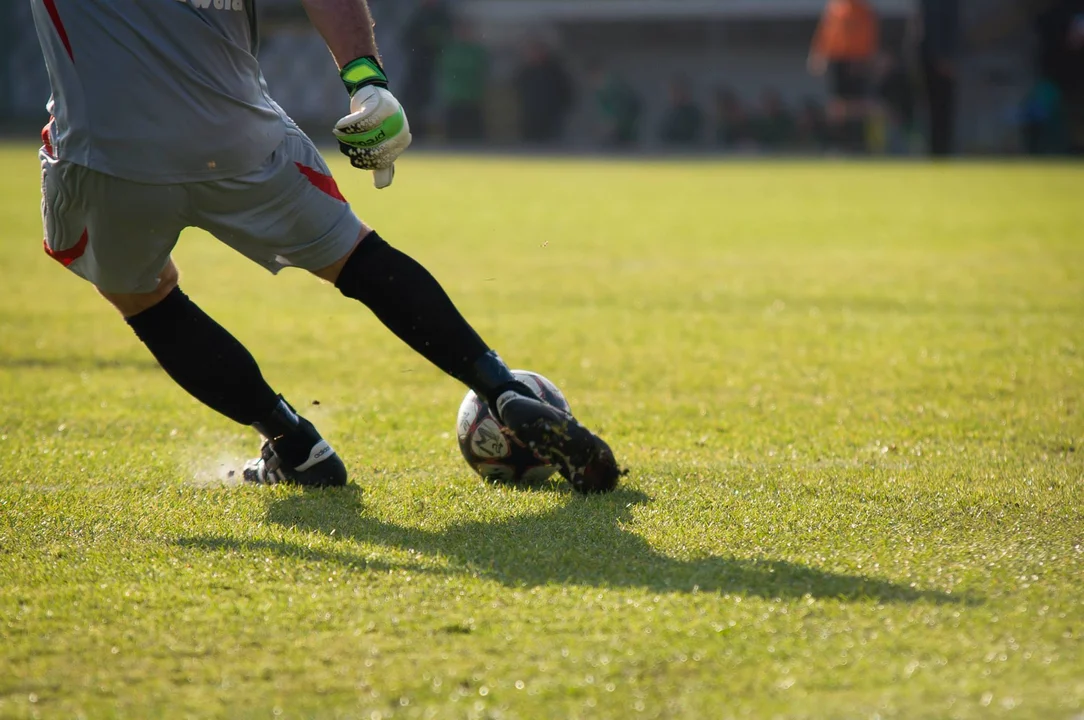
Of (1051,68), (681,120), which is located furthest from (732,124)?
(1051,68)

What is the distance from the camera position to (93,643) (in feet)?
7.75

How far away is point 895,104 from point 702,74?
8.41 meters

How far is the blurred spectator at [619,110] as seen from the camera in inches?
1172

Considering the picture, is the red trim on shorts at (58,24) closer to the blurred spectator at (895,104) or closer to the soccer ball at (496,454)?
the soccer ball at (496,454)

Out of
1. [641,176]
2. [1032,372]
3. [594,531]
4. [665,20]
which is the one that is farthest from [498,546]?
[665,20]

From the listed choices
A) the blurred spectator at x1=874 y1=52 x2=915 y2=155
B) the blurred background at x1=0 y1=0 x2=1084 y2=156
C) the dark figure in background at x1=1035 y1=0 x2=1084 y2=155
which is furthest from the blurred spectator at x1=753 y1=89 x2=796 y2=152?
the dark figure in background at x1=1035 y1=0 x2=1084 y2=155

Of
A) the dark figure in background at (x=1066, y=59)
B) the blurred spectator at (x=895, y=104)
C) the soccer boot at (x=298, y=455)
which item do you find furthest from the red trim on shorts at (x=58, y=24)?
the blurred spectator at (x=895, y=104)

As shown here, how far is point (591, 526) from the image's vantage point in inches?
122

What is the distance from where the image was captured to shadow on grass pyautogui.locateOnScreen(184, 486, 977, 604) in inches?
104

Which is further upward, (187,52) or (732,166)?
(187,52)

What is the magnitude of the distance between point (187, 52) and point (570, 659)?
1.78m

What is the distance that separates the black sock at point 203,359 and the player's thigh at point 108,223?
0.19 metres

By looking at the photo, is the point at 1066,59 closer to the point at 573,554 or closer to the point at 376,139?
the point at 376,139

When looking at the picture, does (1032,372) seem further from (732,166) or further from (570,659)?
(732,166)
